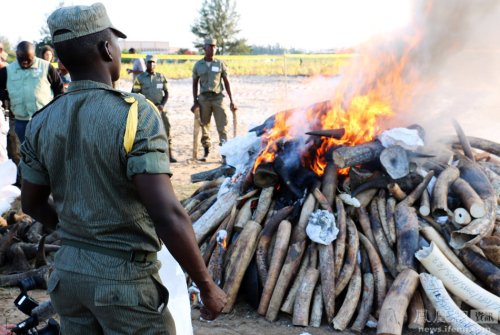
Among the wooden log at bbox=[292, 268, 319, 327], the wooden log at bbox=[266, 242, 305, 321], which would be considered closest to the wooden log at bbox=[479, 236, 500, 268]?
the wooden log at bbox=[292, 268, 319, 327]

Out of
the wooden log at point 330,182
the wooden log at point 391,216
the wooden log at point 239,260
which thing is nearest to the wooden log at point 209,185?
the wooden log at point 239,260

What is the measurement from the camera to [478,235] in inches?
143

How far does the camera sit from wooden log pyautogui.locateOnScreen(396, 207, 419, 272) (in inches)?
143

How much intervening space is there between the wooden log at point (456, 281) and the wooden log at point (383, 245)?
313 mm

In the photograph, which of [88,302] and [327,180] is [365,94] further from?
[88,302]

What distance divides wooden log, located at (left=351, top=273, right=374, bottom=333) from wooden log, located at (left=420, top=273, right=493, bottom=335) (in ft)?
1.50

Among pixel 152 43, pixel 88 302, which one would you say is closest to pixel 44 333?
pixel 88 302

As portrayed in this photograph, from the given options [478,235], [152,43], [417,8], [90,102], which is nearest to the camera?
[90,102]

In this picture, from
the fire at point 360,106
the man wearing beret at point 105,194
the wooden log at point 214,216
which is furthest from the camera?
the fire at point 360,106

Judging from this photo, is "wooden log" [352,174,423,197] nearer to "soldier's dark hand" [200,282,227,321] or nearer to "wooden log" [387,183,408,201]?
"wooden log" [387,183,408,201]

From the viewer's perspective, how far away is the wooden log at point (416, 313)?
3.24 m

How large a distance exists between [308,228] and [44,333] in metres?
2.55

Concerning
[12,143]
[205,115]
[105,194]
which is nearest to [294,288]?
[105,194]

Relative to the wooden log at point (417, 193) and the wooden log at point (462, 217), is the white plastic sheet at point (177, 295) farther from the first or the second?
the wooden log at point (462, 217)
